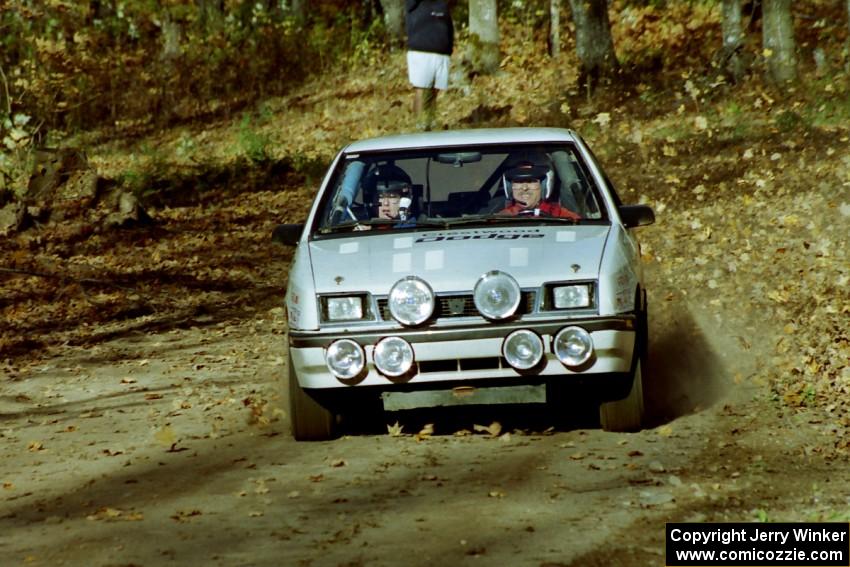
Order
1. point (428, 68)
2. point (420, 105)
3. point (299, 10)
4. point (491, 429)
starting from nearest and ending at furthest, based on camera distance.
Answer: point (491, 429) → point (428, 68) → point (420, 105) → point (299, 10)

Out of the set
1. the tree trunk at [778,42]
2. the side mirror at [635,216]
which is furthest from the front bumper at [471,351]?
the tree trunk at [778,42]

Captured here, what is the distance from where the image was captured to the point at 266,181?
20.8 metres

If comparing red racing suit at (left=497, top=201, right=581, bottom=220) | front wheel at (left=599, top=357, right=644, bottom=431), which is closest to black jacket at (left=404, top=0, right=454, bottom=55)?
red racing suit at (left=497, top=201, right=581, bottom=220)

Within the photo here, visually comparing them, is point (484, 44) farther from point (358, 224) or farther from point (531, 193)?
point (358, 224)

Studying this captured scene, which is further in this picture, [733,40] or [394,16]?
[394,16]

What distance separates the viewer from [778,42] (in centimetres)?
2072

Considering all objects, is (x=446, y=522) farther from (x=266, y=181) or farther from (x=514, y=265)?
(x=266, y=181)

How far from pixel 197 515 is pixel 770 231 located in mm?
9584

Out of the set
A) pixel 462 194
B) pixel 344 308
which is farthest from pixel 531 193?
pixel 344 308

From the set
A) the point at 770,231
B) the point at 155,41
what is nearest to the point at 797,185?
the point at 770,231

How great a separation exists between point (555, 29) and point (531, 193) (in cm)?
1854

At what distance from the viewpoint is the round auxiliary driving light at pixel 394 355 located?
7.36m

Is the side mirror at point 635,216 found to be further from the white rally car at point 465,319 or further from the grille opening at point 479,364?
the grille opening at point 479,364

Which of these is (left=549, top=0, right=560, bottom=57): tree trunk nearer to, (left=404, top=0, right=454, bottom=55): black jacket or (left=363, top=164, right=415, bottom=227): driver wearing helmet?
(left=404, top=0, right=454, bottom=55): black jacket
